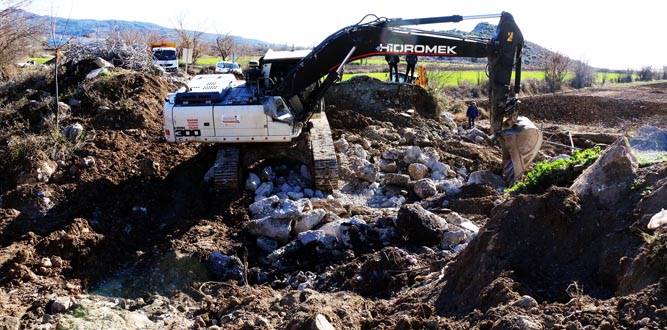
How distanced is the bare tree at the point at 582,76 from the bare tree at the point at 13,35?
105ft

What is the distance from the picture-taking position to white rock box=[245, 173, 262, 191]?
436 inches

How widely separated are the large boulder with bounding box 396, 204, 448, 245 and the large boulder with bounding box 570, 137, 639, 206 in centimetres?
238

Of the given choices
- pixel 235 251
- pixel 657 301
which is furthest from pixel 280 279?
pixel 657 301

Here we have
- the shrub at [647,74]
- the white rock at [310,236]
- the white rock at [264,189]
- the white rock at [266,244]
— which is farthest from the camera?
the shrub at [647,74]

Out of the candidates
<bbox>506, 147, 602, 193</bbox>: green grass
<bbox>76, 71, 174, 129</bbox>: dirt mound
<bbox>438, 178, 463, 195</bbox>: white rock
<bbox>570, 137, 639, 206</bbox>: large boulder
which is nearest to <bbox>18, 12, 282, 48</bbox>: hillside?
<bbox>76, 71, 174, 129</bbox>: dirt mound

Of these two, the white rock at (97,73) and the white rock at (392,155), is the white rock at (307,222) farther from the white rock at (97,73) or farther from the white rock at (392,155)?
the white rock at (97,73)

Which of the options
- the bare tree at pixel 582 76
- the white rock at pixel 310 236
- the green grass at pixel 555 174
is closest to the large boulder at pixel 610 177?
the green grass at pixel 555 174

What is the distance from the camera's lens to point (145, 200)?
1055 cm

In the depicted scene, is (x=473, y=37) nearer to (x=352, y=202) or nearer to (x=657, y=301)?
(x=352, y=202)

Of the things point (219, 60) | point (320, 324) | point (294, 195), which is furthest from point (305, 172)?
point (219, 60)

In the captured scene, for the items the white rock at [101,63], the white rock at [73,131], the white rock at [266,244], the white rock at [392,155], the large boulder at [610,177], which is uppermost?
the white rock at [101,63]

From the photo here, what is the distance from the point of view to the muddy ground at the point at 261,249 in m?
5.30

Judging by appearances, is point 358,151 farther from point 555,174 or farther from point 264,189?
point 555,174

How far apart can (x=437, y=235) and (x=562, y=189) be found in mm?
2484
